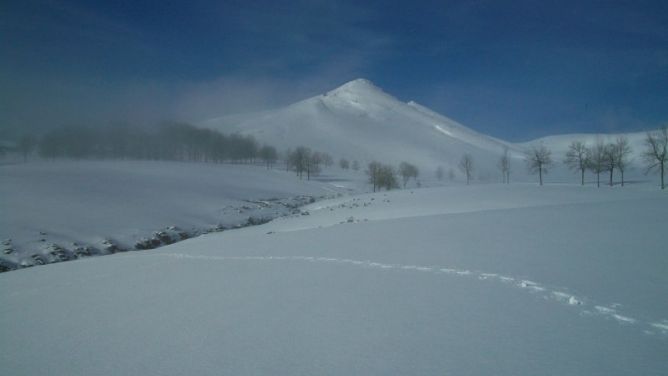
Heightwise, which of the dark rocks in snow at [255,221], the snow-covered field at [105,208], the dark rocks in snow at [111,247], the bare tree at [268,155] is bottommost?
the dark rocks in snow at [111,247]

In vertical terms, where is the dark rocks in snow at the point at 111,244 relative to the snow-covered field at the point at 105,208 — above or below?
below

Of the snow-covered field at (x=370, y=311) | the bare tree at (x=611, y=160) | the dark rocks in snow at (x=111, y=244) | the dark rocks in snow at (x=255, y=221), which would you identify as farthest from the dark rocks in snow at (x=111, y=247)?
the bare tree at (x=611, y=160)

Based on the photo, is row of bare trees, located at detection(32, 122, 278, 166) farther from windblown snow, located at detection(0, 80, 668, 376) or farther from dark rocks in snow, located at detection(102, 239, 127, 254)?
→ windblown snow, located at detection(0, 80, 668, 376)

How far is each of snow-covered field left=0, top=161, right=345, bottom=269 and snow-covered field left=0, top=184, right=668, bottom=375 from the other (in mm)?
13918

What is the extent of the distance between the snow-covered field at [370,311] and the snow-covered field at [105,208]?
548 inches

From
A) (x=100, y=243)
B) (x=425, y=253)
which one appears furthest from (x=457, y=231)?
(x=100, y=243)

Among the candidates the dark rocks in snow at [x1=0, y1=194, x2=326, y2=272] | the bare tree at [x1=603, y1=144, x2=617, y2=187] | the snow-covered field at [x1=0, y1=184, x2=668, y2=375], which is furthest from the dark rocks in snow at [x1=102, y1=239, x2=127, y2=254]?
the bare tree at [x1=603, y1=144, x2=617, y2=187]

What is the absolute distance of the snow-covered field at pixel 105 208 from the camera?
74.7 feet

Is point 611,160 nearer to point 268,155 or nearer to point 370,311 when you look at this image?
point 370,311

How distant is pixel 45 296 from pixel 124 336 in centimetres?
489

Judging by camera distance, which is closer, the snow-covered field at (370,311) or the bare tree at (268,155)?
the snow-covered field at (370,311)

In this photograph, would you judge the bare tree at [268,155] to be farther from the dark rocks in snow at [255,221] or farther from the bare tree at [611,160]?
the bare tree at [611,160]

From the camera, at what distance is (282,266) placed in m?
9.70

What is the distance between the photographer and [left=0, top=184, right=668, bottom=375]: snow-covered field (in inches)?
165
